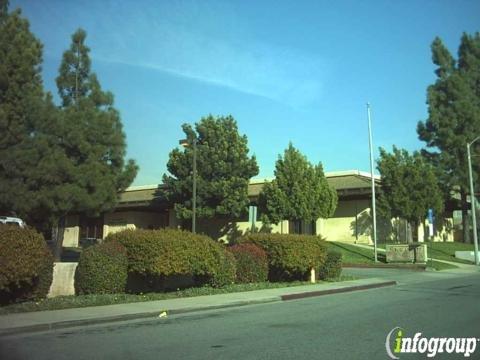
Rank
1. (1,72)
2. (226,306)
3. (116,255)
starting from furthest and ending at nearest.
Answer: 1. (1,72)
2. (116,255)
3. (226,306)

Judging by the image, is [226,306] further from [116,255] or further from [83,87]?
[83,87]

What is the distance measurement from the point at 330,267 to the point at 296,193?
17.8 meters

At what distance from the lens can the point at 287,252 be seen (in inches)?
858

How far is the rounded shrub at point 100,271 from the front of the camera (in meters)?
16.0

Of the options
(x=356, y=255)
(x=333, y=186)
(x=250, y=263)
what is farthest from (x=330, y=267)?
(x=333, y=186)

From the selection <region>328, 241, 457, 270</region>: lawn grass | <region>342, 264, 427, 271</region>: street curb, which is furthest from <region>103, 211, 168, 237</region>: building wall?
<region>342, 264, 427, 271</region>: street curb

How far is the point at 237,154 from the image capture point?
44938 millimetres

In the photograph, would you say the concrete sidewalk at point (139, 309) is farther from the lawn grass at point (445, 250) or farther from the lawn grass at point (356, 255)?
the lawn grass at point (445, 250)

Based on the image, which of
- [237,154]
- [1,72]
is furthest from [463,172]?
[1,72]

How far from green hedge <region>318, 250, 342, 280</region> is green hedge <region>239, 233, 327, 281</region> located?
119 cm

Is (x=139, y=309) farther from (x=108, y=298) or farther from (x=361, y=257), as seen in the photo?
(x=361, y=257)

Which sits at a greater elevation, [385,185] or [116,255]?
[385,185]

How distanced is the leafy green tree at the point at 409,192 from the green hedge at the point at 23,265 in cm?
3146

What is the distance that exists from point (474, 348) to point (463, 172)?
43.4 metres
